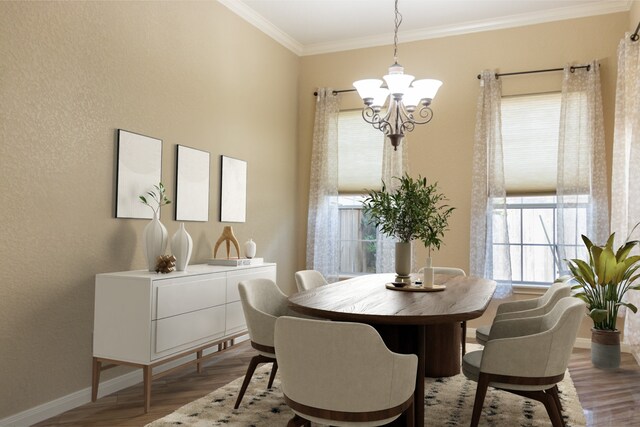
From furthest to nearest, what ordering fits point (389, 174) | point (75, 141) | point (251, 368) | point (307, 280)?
1. point (389, 174)
2. point (307, 280)
3. point (75, 141)
4. point (251, 368)

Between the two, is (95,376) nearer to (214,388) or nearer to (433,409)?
(214,388)

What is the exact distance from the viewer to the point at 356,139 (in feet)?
19.5

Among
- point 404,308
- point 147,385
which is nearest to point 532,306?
point 404,308

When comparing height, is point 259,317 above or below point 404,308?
below

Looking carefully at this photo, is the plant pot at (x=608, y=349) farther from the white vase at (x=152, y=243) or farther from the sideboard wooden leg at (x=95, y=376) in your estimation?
the sideboard wooden leg at (x=95, y=376)

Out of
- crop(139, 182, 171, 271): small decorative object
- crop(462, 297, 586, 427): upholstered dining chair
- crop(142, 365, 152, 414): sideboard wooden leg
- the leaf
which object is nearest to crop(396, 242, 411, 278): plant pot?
crop(462, 297, 586, 427): upholstered dining chair

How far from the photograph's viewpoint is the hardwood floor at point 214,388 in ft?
9.85

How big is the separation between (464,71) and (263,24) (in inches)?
90.1

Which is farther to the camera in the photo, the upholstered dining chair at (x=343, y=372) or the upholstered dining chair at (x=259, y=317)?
the upholstered dining chair at (x=259, y=317)

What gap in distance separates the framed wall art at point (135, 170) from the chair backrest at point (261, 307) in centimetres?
110

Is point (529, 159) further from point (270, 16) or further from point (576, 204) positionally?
point (270, 16)

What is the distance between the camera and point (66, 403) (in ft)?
10.3

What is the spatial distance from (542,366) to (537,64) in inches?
150

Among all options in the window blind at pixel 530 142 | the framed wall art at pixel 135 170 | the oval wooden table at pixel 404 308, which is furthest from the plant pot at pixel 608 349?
the framed wall art at pixel 135 170
